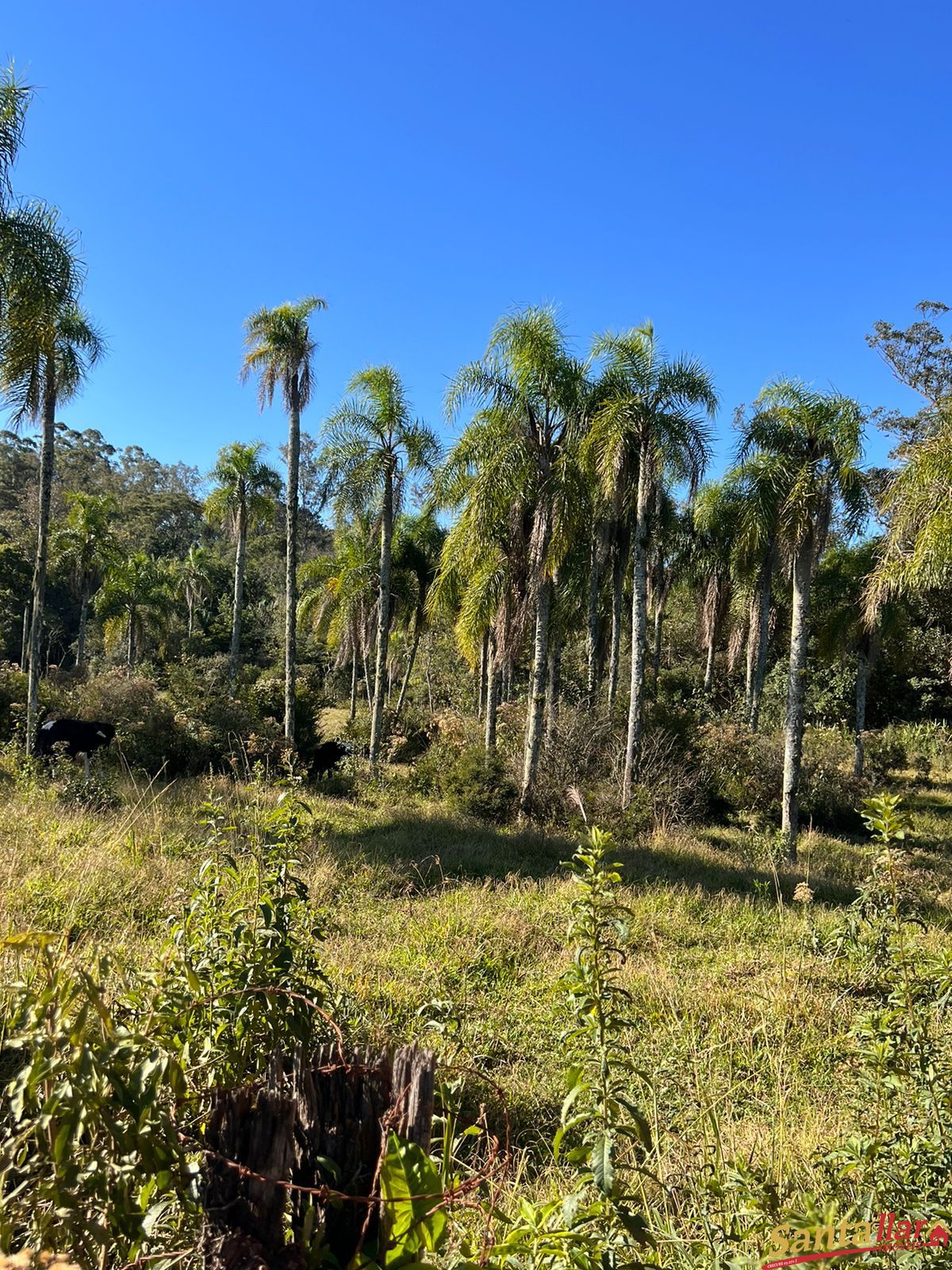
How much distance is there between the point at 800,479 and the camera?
12.8 meters

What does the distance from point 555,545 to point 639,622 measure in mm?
2308

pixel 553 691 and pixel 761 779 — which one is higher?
pixel 553 691

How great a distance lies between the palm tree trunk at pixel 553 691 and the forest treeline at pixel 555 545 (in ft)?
0.40

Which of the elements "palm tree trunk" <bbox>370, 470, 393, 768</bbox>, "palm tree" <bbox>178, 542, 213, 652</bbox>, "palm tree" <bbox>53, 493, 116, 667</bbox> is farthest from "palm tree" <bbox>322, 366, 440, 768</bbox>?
"palm tree" <bbox>178, 542, 213, 652</bbox>

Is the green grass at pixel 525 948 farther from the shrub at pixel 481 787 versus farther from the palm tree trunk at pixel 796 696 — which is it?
the shrub at pixel 481 787

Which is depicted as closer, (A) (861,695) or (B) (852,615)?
(B) (852,615)

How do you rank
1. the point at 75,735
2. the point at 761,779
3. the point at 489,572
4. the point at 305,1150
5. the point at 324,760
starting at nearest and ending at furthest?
the point at 305,1150
the point at 75,735
the point at 489,572
the point at 324,760
the point at 761,779

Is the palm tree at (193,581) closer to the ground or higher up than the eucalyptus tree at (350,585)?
higher up

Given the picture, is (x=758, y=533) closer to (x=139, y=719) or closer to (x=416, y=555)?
(x=416, y=555)

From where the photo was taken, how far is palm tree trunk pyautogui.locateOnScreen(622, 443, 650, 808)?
13.7m

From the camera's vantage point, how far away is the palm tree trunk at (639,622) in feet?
45.1

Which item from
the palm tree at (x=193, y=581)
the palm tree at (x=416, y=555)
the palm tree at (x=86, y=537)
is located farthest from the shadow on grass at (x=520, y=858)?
the palm tree at (x=193, y=581)

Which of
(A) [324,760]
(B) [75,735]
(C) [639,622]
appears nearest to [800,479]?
(C) [639,622]

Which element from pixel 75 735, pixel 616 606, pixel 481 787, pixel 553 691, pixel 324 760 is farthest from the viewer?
pixel 553 691
